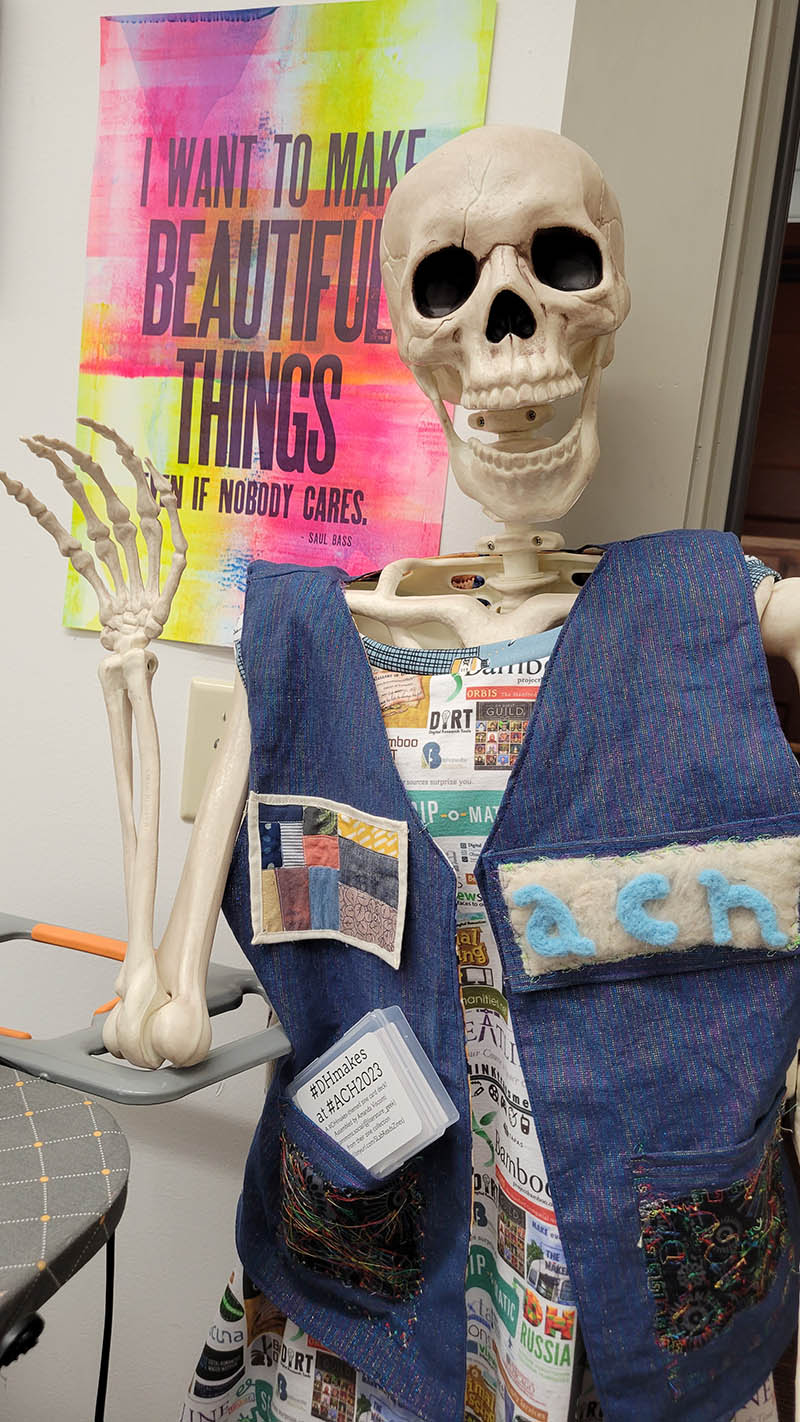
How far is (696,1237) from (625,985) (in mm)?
155

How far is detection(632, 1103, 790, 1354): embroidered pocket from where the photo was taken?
0.69m

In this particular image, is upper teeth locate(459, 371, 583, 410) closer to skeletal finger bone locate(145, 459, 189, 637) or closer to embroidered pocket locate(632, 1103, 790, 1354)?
skeletal finger bone locate(145, 459, 189, 637)

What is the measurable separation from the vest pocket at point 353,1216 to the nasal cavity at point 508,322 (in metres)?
0.55

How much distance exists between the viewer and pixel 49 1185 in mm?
666

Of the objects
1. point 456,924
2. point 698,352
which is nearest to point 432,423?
point 698,352

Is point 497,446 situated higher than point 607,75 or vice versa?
point 607,75

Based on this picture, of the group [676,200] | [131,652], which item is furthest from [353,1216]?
[676,200]

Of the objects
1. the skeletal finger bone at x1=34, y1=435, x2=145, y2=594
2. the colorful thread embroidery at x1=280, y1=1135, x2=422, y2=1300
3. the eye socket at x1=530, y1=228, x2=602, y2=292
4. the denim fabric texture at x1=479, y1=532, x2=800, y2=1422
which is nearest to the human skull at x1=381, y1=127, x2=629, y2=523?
the eye socket at x1=530, y1=228, x2=602, y2=292

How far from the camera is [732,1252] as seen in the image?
0.71 metres

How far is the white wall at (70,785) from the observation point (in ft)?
3.86

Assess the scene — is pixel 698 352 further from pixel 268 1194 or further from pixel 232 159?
pixel 268 1194

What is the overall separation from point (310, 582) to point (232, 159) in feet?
1.71

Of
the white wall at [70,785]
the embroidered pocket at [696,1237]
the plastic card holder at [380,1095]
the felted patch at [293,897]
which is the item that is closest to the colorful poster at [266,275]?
the white wall at [70,785]

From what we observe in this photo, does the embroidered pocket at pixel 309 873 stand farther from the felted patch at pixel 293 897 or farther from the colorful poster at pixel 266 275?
the colorful poster at pixel 266 275
